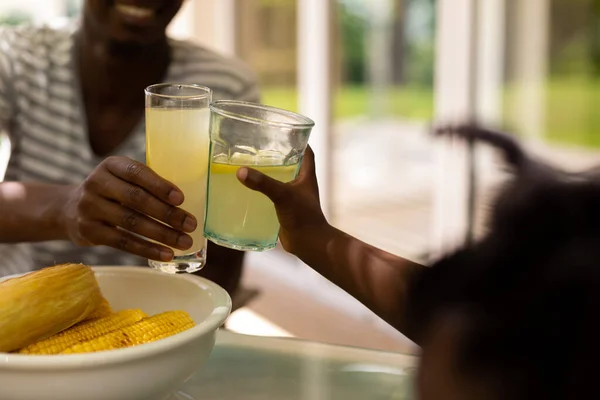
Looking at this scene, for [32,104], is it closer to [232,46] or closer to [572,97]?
[572,97]

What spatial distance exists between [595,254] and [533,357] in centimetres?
6

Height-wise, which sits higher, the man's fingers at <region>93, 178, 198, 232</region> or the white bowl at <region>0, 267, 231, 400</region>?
the man's fingers at <region>93, 178, 198, 232</region>

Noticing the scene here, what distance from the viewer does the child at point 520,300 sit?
0.34 meters

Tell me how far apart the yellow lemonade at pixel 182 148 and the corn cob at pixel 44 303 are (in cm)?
16

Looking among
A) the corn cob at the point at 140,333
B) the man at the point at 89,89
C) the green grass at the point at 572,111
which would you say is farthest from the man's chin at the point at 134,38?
the green grass at the point at 572,111

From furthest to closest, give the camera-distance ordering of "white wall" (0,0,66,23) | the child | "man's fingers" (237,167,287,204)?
"white wall" (0,0,66,23) → "man's fingers" (237,167,287,204) → the child

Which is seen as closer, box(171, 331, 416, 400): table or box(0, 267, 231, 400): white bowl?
box(0, 267, 231, 400): white bowl

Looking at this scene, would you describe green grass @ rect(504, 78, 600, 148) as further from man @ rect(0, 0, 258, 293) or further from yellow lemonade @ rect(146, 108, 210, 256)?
yellow lemonade @ rect(146, 108, 210, 256)

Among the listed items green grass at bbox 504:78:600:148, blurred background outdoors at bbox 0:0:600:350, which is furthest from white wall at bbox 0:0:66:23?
green grass at bbox 504:78:600:148

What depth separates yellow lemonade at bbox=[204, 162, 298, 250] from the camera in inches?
31.9

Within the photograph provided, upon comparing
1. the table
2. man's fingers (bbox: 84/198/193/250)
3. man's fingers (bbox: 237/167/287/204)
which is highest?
man's fingers (bbox: 237/167/287/204)

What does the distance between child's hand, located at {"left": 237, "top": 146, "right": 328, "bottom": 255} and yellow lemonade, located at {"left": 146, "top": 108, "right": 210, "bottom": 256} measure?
0.34ft

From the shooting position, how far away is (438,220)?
8.52 feet

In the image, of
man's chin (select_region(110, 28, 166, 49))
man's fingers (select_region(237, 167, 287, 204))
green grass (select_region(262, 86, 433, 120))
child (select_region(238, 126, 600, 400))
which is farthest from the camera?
green grass (select_region(262, 86, 433, 120))
